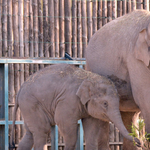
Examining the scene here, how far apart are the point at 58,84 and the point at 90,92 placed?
401 millimetres

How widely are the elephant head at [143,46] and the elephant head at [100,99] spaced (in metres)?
0.50

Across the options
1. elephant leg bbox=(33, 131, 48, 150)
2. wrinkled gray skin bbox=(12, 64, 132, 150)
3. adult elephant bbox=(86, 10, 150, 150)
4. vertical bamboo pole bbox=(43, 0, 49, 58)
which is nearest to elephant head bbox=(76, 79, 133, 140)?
wrinkled gray skin bbox=(12, 64, 132, 150)

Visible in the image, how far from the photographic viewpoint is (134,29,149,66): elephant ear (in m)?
3.73

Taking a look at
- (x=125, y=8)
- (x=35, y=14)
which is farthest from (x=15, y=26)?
(x=125, y=8)

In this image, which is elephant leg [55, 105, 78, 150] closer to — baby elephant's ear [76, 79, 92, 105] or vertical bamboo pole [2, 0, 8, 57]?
baby elephant's ear [76, 79, 92, 105]

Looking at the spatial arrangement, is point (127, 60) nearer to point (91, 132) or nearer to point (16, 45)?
point (91, 132)

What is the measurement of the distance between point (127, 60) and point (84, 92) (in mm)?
568

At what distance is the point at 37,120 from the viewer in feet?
14.6

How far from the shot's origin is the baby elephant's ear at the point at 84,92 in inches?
165

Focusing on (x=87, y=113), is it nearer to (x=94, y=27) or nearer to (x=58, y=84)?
(x=58, y=84)

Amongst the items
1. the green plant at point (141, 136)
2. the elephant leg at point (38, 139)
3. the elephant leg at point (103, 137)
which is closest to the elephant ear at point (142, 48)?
the green plant at point (141, 136)

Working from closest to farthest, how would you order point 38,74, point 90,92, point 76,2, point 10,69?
point 90,92, point 38,74, point 10,69, point 76,2

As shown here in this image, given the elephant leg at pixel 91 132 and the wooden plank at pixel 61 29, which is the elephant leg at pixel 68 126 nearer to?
the elephant leg at pixel 91 132

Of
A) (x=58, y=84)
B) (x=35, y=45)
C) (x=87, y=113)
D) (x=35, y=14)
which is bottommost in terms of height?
(x=87, y=113)
